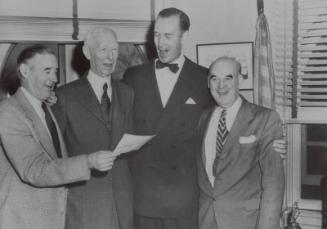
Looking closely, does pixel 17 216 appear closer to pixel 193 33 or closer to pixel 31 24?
pixel 31 24

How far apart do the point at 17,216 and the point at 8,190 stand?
143 millimetres

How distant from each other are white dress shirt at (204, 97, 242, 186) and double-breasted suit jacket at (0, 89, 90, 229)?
2.44 feet

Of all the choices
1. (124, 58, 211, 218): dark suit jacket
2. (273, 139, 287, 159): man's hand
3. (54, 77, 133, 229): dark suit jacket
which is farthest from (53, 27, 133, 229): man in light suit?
(273, 139, 287, 159): man's hand

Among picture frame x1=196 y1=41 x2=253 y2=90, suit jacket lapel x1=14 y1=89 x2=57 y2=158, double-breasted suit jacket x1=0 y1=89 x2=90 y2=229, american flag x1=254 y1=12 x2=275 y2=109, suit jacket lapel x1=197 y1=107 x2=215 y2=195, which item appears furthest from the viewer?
picture frame x1=196 y1=41 x2=253 y2=90

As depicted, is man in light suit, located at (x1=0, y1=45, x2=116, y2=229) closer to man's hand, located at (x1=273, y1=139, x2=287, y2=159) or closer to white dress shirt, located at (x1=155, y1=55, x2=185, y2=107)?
white dress shirt, located at (x1=155, y1=55, x2=185, y2=107)

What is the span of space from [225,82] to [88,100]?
2.79 feet

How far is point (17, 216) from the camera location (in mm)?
2256

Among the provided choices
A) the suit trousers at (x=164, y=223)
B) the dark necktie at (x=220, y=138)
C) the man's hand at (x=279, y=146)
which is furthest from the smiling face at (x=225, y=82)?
the suit trousers at (x=164, y=223)

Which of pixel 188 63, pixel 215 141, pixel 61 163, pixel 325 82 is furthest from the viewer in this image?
pixel 325 82

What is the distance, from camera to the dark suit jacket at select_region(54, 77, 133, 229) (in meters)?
2.65

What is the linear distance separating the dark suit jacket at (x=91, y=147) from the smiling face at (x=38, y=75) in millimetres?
316

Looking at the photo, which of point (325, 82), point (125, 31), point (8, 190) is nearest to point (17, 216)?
point (8, 190)

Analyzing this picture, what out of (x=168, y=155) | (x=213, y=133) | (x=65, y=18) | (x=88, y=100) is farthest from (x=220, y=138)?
(x=65, y=18)

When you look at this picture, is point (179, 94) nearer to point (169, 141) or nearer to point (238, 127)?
point (169, 141)
